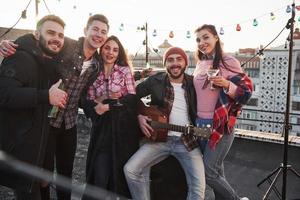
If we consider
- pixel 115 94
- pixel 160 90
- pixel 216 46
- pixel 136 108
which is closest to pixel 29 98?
pixel 115 94

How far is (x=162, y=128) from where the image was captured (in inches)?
98.0

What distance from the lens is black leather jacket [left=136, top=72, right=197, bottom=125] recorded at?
8.34 ft

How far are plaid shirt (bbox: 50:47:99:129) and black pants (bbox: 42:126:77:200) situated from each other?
2.8 inches

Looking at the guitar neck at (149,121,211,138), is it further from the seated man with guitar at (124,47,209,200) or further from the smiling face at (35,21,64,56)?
the smiling face at (35,21,64,56)

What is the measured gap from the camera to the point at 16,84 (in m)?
1.98

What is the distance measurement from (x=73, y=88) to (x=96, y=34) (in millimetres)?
411

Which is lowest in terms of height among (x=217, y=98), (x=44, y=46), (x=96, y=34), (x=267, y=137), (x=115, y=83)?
(x=267, y=137)

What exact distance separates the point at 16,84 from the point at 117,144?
0.84 metres

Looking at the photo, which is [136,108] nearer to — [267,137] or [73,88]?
[73,88]

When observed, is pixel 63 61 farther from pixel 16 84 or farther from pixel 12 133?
pixel 12 133

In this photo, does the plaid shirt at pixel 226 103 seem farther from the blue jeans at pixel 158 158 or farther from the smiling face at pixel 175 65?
the smiling face at pixel 175 65

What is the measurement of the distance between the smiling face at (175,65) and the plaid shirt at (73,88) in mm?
528

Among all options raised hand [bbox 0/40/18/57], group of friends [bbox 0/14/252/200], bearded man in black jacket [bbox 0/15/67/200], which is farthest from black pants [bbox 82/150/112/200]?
raised hand [bbox 0/40/18/57]

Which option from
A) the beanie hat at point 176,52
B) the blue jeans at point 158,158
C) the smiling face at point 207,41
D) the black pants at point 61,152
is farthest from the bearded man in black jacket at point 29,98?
the smiling face at point 207,41
